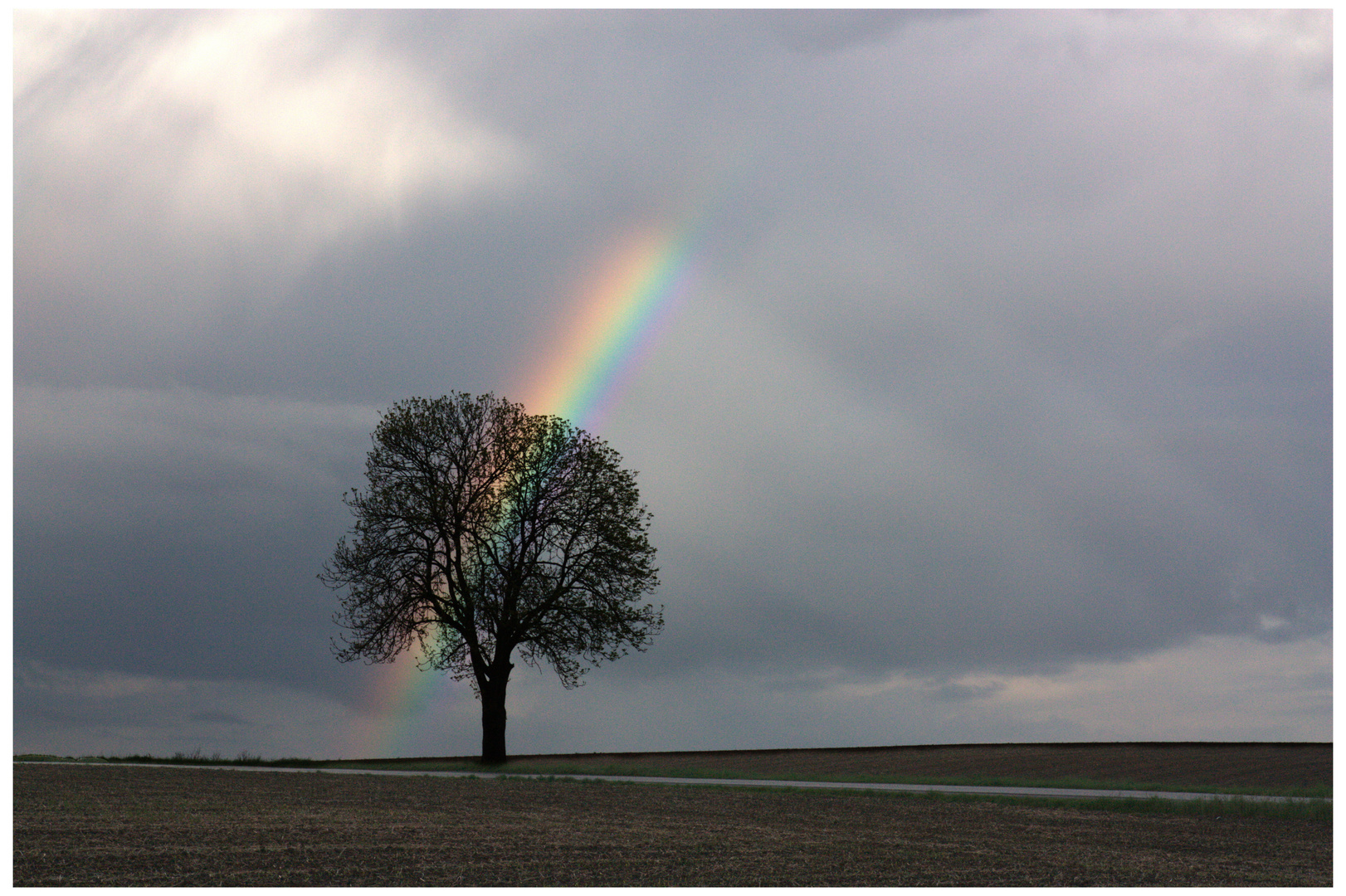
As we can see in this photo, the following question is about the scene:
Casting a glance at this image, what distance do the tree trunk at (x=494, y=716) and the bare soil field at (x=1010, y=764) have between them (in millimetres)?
558

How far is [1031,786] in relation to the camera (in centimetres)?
2738

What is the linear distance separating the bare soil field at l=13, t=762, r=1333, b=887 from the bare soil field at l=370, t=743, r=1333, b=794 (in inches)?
295

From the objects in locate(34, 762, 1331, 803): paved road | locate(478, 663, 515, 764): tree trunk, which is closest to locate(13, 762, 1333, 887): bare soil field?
locate(34, 762, 1331, 803): paved road

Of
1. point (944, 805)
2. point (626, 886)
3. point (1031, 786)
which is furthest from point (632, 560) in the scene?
point (626, 886)

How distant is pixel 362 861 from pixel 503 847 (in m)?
2.01

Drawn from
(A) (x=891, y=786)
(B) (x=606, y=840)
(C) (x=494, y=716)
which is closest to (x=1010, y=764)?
(A) (x=891, y=786)

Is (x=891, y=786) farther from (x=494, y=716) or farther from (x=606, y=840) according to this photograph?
(x=494, y=716)

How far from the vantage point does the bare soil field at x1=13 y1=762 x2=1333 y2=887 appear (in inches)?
492

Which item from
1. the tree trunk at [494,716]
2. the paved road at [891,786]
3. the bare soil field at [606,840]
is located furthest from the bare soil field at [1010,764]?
the bare soil field at [606,840]

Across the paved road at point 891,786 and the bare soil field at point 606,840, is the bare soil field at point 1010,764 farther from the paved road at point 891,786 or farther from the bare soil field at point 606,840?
the bare soil field at point 606,840

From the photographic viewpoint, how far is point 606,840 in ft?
50.7

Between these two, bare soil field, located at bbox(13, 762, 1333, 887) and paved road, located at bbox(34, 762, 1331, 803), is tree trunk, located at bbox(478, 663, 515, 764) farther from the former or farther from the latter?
bare soil field, located at bbox(13, 762, 1333, 887)

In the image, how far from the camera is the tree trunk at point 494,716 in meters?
40.1

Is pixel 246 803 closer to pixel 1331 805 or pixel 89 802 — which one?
pixel 89 802
